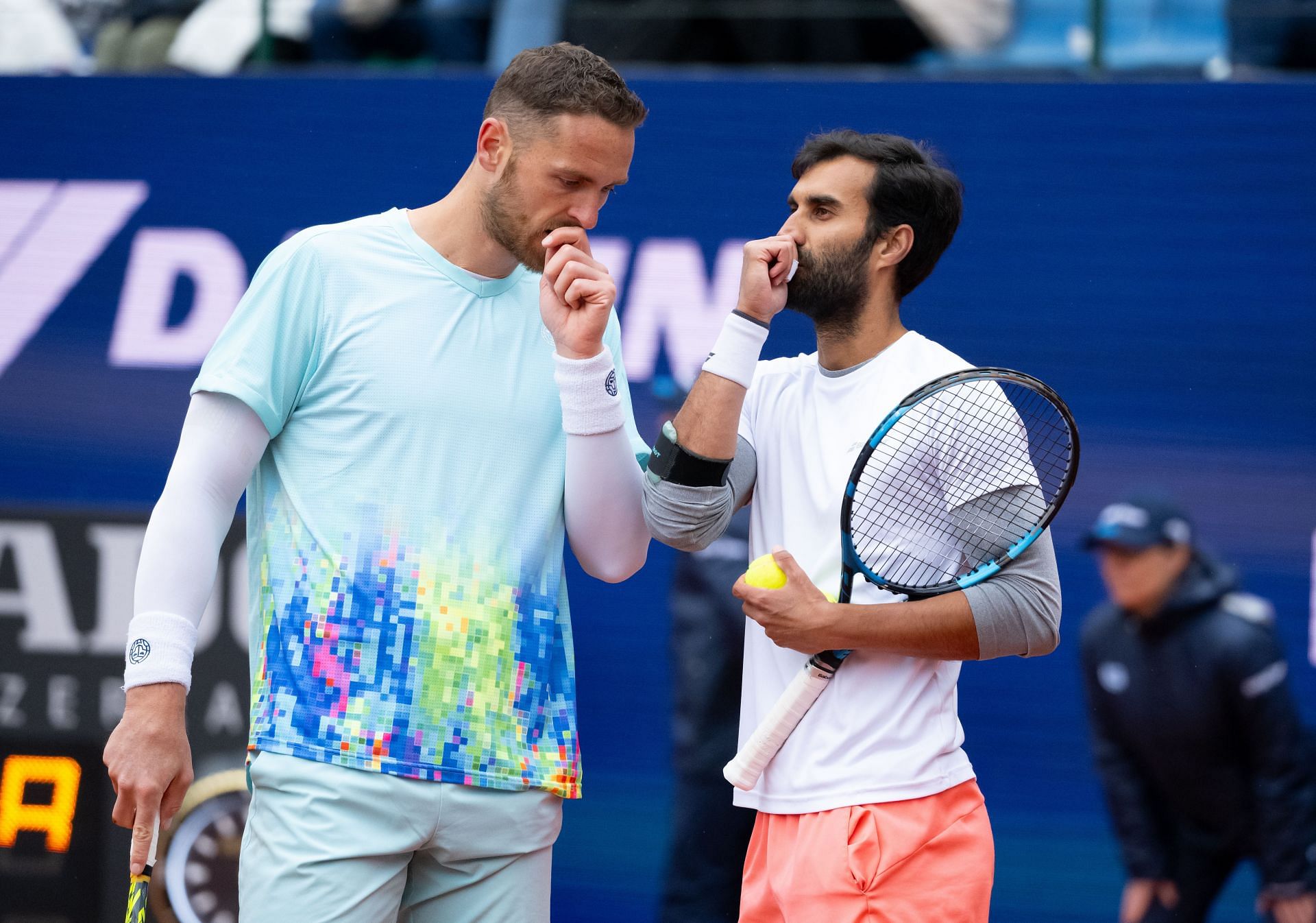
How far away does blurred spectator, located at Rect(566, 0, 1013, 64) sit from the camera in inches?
182

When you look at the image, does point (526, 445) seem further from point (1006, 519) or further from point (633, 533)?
point (1006, 519)

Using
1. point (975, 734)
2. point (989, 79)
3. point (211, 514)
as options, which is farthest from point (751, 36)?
point (211, 514)


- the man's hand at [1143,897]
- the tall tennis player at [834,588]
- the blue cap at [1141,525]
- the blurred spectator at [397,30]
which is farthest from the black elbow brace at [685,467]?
the blurred spectator at [397,30]

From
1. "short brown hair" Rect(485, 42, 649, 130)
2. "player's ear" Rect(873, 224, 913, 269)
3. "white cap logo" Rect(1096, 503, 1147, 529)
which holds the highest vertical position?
"short brown hair" Rect(485, 42, 649, 130)

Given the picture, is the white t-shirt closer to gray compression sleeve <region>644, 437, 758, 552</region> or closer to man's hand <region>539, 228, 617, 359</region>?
gray compression sleeve <region>644, 437, 758, 552</region>

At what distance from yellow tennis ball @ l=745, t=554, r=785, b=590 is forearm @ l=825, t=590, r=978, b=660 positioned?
0.29ft

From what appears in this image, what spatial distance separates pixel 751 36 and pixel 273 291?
2.82 m

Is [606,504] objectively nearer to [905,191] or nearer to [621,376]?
[621,376]

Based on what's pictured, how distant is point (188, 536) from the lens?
86.4 inches

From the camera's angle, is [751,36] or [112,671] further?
[751,36]

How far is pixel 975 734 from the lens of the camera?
159 inches

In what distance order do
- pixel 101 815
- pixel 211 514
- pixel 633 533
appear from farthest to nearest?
pixel 101 815 < pixel 633 533 < pixel 211 514

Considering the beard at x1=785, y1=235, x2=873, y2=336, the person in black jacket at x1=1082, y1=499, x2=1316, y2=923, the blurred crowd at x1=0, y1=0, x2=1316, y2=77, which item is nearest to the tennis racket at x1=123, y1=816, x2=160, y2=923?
the beard at x1=785, y1=235, x2=873, y2=336

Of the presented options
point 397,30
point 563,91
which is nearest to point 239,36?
point 397,30
